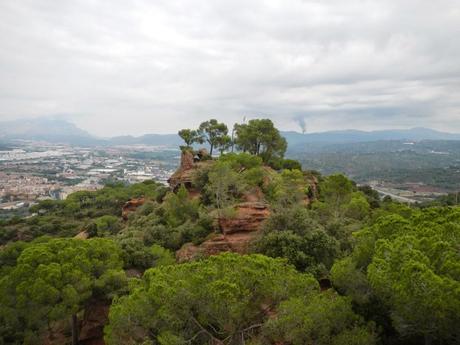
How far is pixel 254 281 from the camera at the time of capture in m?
12.0

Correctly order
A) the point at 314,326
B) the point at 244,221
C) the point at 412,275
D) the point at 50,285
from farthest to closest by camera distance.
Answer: the point at 244,221 → the point at 50,285 → the point at 314,326 → the point at 412,275

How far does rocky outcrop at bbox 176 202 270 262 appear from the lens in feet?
72.2

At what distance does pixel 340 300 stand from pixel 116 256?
514 inches

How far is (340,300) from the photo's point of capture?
1256cm

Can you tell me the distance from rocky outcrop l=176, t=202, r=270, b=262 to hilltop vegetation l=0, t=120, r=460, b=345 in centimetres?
13

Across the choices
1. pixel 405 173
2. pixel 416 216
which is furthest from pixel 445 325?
pixel 405 173

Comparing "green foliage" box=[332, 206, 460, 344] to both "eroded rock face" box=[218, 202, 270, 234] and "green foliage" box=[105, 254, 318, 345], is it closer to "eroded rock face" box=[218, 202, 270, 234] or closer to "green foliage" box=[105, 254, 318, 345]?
"green foliage" box=[105, 254, 318, 345]

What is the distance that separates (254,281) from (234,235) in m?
11.4

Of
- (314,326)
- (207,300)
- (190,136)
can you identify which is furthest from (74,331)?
(190,136)

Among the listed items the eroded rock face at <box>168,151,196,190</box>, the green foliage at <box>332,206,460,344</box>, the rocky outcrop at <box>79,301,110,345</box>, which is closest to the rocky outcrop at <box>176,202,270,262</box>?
the rocky outcrop at <box>79,301,110,345</box>

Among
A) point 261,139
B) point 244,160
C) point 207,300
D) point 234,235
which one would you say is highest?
point 261,139

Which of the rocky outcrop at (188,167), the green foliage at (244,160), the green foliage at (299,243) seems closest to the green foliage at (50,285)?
the green foliage at (299,243)

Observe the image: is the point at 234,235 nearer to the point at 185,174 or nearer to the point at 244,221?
the point at 244,221

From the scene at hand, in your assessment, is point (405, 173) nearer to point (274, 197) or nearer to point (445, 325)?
point (274, 197)
